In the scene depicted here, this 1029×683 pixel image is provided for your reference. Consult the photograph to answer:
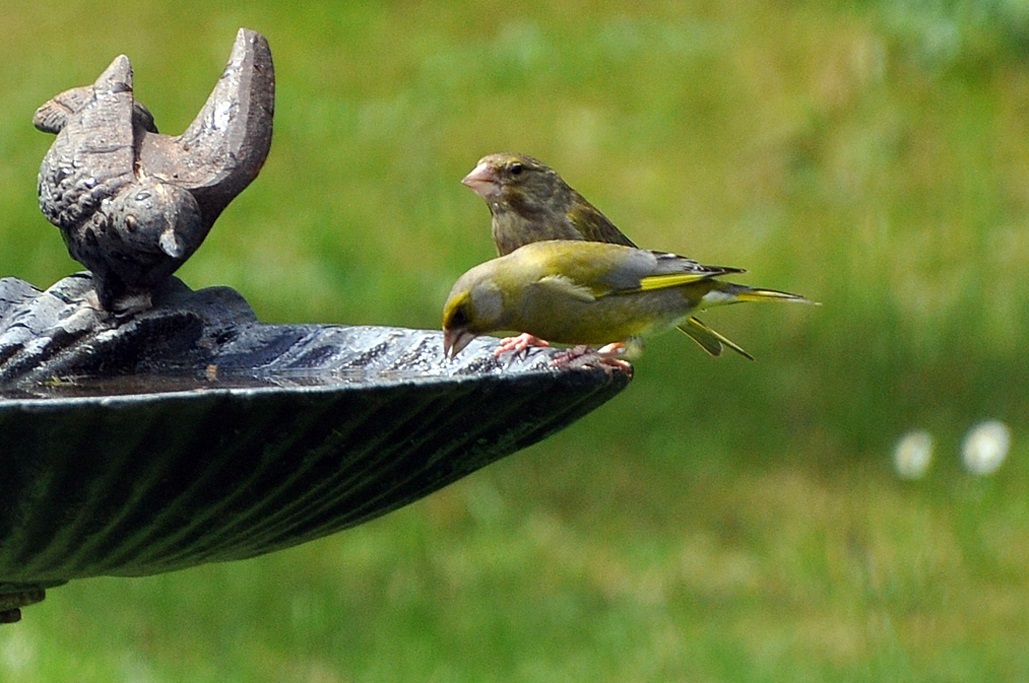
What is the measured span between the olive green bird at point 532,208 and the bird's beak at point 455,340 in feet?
3.66

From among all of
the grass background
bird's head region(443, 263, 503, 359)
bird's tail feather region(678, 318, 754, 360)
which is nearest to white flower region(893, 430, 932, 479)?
the grass background

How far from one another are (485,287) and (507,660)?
1845 mm

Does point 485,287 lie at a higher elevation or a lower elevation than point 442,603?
higher

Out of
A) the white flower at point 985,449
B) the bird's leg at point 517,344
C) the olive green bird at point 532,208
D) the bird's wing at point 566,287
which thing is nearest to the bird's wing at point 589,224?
the olive green bird at point 532,208

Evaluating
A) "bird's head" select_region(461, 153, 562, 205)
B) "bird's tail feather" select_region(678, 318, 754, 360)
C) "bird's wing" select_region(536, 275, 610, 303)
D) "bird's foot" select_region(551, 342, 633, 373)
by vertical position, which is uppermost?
"bird's head" select_region(461, 153, 562, 205)

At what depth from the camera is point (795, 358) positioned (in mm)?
6500

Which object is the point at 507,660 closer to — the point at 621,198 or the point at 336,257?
the point at 336,257

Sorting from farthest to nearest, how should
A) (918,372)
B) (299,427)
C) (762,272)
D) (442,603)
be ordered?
1. (762,272)
2. (918,372)
3. (442,603)
4. (299,427)

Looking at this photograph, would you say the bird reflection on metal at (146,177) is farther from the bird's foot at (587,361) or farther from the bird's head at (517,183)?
the bird's head at (517,183)

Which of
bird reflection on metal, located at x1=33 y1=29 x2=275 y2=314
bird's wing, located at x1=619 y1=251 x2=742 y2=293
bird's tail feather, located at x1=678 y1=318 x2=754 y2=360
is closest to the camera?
bird reflection on metal, located at x1=33 y1=29 x2=275 y2=314

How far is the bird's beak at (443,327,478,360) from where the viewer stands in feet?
9.06

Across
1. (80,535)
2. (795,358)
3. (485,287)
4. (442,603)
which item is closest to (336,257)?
(795,358)

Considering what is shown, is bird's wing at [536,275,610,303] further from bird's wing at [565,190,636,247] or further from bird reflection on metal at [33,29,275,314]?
bird's wing at [565,190,636,247]

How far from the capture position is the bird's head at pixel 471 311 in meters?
2.80
